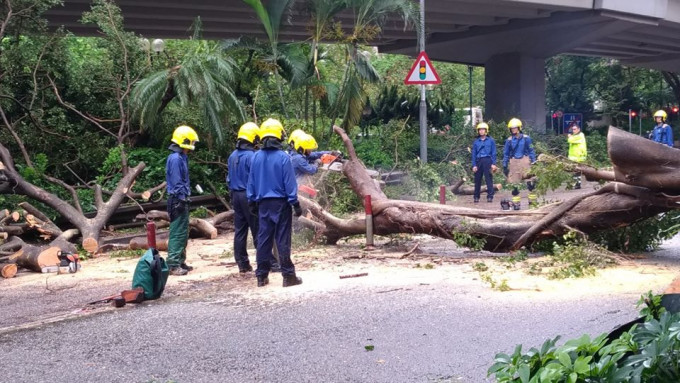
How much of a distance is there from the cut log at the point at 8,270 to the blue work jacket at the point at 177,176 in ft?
8.46

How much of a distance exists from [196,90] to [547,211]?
802 centimetres

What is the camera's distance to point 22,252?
38.5ft

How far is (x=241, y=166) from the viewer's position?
10625 millimetres

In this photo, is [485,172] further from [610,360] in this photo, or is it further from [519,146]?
[610,360]

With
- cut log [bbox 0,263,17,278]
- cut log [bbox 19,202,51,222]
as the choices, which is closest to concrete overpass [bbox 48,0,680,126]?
cut log [bbox 19,202,51,222]

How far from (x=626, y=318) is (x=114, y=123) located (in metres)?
13.3

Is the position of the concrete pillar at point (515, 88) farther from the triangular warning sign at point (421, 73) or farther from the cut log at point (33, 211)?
the cut log at point (33, 211)

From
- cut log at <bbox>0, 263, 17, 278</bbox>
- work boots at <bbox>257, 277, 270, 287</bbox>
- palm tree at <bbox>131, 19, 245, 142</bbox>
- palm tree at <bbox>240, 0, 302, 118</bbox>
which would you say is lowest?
cut log at <bbox>0, 263, 17, 278</bbox>

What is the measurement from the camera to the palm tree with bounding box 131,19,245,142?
53.4ft

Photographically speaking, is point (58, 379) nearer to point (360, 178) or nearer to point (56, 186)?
point (360, 178)

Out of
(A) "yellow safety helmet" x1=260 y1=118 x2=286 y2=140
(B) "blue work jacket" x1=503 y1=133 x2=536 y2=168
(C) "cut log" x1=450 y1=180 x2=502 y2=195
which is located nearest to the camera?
(A) "yellow safety helmet" x1=260 y1=118 x2=286 y2=140

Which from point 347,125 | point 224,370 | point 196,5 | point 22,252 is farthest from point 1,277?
point 196,5

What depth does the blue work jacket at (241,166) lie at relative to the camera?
10562 mm

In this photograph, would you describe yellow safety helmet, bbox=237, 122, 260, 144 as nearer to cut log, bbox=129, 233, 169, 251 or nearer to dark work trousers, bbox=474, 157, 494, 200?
cut log, bbox=129, 233, 169, 251
